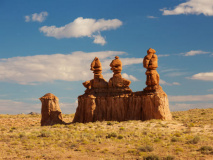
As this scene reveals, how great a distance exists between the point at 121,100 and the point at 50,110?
11.8m

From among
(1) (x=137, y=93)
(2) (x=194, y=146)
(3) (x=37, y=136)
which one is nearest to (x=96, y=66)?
(1) (x=137, y=93)

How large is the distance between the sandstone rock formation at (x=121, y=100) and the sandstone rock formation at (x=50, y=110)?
312 centimetres

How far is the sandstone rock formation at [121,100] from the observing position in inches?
1645

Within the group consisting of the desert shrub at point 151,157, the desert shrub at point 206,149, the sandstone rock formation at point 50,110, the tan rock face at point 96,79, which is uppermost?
the tan rock face at point 96,79

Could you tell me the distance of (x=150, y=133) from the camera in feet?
105

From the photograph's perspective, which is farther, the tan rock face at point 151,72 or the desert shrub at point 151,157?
the tan rock face at point 151,72

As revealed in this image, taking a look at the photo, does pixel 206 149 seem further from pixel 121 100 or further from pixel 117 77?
pixel 117 77

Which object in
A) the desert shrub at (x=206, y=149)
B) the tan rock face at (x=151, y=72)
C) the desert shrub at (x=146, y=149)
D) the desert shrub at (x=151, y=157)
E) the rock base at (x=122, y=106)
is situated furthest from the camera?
the tan rock face at (x=151, y=72)

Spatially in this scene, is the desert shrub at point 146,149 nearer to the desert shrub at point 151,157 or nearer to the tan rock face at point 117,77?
the desert shrub at point 151,157

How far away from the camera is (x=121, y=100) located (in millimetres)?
44375

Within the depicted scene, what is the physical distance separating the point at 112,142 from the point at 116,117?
54.3 ft

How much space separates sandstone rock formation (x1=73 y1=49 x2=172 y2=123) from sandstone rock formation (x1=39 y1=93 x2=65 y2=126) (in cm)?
312

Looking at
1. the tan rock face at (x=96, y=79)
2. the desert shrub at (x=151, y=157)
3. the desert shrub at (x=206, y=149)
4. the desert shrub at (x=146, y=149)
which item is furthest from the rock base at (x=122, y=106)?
the desert shrub at (x=151, y=157)

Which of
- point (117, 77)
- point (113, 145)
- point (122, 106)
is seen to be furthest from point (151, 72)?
point (113, 145)
